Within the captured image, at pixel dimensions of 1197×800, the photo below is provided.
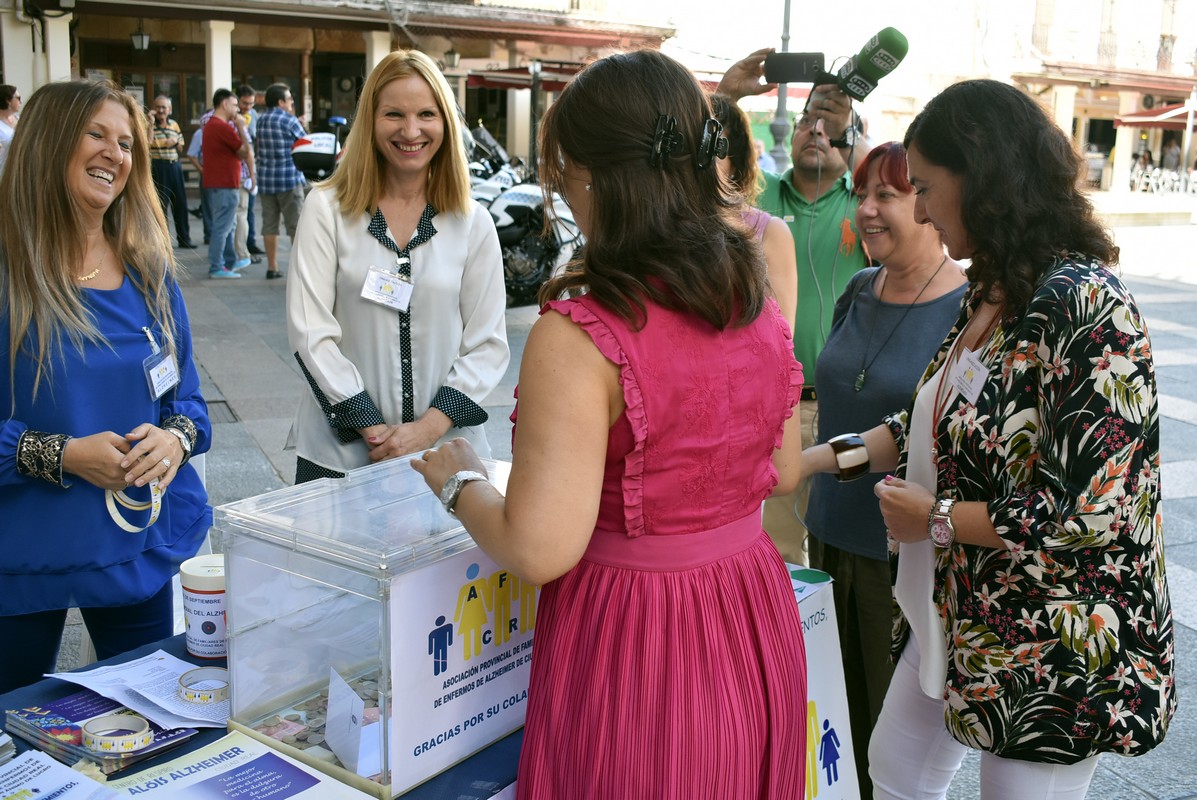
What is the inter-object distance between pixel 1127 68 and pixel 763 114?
17.0 meters

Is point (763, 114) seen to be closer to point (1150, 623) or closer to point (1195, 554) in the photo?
point (1195, 554)

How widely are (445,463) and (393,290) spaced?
43.7 inches

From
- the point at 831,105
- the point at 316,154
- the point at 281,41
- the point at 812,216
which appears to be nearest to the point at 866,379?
the point at 812,216

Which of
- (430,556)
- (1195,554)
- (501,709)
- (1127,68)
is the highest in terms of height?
(1127,68)

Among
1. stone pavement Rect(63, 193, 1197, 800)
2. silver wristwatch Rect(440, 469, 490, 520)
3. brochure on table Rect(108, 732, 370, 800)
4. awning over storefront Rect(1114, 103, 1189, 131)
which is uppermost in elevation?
awning over storefront Rect(1114, 103, 1189, 131)

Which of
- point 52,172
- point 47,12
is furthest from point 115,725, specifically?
point 47,12

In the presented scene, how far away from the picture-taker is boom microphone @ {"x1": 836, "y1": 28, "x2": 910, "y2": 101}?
295 centimetres

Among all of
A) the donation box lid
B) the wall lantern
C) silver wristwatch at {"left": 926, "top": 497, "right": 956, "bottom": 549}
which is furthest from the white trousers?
the wall lantern

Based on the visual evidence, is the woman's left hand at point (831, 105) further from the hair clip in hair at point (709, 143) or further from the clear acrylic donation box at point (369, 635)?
the clear acrylic donation box at point (369, 635)

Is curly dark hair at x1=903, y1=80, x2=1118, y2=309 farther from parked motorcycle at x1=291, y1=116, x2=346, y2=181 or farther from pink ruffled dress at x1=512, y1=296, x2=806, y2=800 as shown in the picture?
parked motorcycle at x1=291, y1=116, x2=346, y2=181

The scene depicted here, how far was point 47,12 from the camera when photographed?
15.8 meters

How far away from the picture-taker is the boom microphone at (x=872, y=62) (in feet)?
9.67

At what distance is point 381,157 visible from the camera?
2.64 m

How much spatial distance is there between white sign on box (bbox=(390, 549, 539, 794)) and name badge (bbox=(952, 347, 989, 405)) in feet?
2.65
